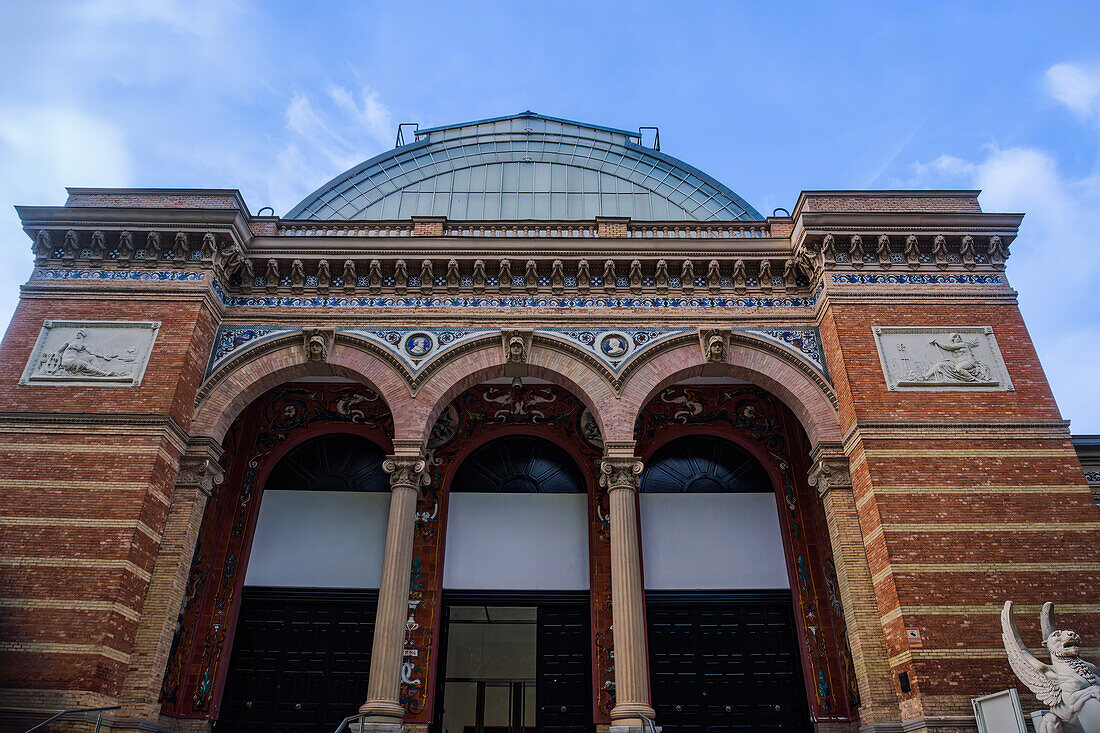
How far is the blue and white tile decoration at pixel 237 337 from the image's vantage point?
45.2 feet

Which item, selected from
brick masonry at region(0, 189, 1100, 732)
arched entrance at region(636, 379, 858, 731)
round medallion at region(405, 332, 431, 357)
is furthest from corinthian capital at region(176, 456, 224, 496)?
arched entrance at region(636, 379, 858, 731)

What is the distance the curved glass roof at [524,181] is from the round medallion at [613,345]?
636 cm

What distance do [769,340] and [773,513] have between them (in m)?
3.79

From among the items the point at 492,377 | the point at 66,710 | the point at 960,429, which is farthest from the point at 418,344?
the point at 960,429

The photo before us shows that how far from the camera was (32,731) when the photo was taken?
945cm

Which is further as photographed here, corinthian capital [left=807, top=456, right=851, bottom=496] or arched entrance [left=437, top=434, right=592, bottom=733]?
arched entrance [left=437, top=434, right=592, bottom=733]

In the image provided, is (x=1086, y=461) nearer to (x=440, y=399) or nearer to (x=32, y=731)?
(x=440, y=399)

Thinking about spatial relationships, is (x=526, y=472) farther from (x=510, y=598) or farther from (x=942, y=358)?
(x=942, y=358)

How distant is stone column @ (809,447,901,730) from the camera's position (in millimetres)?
10852

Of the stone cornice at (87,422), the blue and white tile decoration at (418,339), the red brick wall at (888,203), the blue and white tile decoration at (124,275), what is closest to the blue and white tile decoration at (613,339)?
the blue and white tile decoration at (418,339)

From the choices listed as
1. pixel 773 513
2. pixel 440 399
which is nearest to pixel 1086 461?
pixel 773 513

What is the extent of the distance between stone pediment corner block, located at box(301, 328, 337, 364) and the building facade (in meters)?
0.05

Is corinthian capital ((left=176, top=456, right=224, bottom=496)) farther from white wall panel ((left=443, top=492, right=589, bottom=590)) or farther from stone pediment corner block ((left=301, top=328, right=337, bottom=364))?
white wall panel ((left=443, top=492, right=589, bottom=590))

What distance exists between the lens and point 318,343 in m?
13.7
